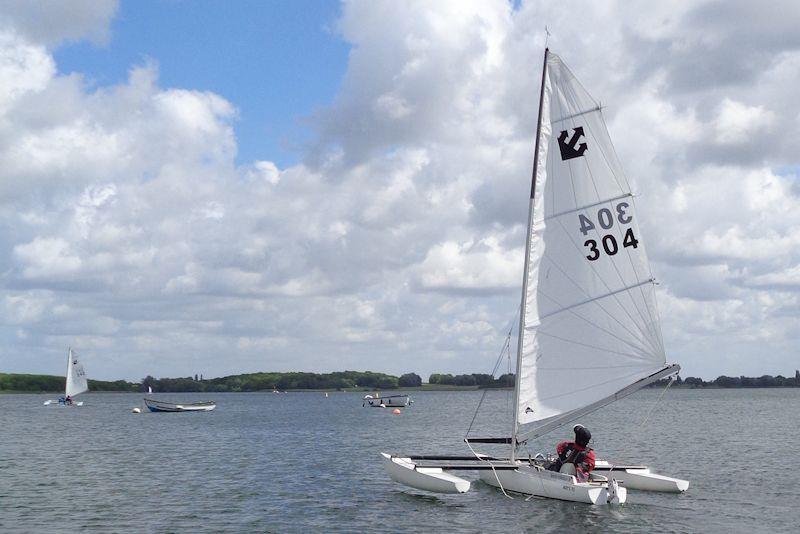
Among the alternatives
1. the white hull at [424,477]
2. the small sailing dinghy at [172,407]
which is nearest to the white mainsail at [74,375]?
the small sailing dinghy at [172,407]

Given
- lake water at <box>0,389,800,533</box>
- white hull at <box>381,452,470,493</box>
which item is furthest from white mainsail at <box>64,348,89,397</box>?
white hull at <box>381,452,470,493</box>

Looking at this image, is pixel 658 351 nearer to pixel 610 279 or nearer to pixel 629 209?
pixel 610 279

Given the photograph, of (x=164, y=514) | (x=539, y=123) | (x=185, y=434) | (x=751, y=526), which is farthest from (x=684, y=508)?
(x=185, y=434)

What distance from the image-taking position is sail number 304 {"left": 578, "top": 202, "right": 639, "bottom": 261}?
104 feet

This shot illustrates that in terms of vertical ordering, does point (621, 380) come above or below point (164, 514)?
above

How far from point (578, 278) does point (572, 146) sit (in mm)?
5164

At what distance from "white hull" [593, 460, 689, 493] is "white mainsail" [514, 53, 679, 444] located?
5.08 meters

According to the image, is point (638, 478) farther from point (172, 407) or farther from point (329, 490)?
point (172, 407)

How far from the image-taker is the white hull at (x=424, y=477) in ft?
107

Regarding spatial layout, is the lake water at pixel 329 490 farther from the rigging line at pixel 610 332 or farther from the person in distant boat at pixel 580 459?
the rigging line at pixel 610 332

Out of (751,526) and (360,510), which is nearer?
(751,526)

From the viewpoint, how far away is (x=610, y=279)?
32.1m

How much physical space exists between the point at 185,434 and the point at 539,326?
60.2m

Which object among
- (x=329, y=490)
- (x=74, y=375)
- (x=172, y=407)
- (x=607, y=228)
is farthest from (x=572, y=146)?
(x=74, y=375)
